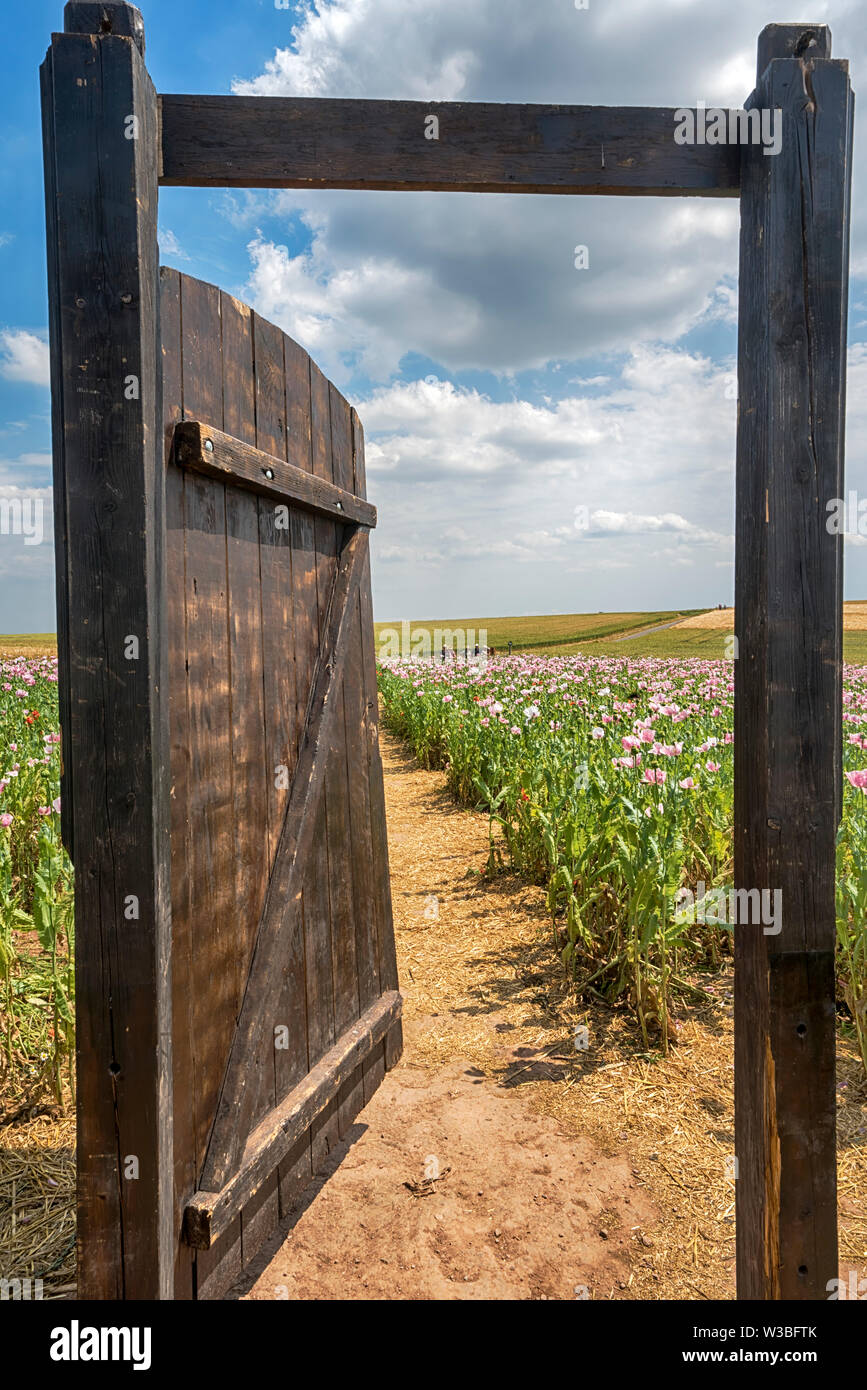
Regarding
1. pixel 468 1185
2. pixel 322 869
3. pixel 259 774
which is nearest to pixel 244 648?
pixel 259 774

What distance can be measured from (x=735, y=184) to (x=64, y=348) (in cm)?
167

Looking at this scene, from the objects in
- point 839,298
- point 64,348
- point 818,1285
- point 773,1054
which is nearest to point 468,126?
point 839,298

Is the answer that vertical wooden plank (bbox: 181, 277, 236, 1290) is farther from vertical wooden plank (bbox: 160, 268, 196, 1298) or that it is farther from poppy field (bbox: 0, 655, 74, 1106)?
poppy field (bbox: 0, 655, 74, 1106)

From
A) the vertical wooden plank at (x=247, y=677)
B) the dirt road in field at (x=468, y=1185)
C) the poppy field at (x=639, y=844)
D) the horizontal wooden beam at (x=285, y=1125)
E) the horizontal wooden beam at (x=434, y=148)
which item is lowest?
the dirt road in field at (x=468, y=1185)

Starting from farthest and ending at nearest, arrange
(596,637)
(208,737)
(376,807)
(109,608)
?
(596,637), (376,807), (208,737), (109,608)

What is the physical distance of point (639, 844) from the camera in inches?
143

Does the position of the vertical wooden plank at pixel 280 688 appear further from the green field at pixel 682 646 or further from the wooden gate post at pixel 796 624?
the green field at pixel 682 646

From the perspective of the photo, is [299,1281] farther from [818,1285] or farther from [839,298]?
[839,298]

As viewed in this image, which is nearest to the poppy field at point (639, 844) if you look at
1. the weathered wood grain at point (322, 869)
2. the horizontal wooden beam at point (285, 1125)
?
the horizontal wooden beam at point (285, 1125)

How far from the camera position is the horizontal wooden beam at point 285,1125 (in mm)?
2057

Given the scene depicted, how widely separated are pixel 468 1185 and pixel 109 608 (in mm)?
2230

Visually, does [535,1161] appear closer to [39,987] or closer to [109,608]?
[39,987]

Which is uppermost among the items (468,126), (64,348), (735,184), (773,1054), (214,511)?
(468,126)
